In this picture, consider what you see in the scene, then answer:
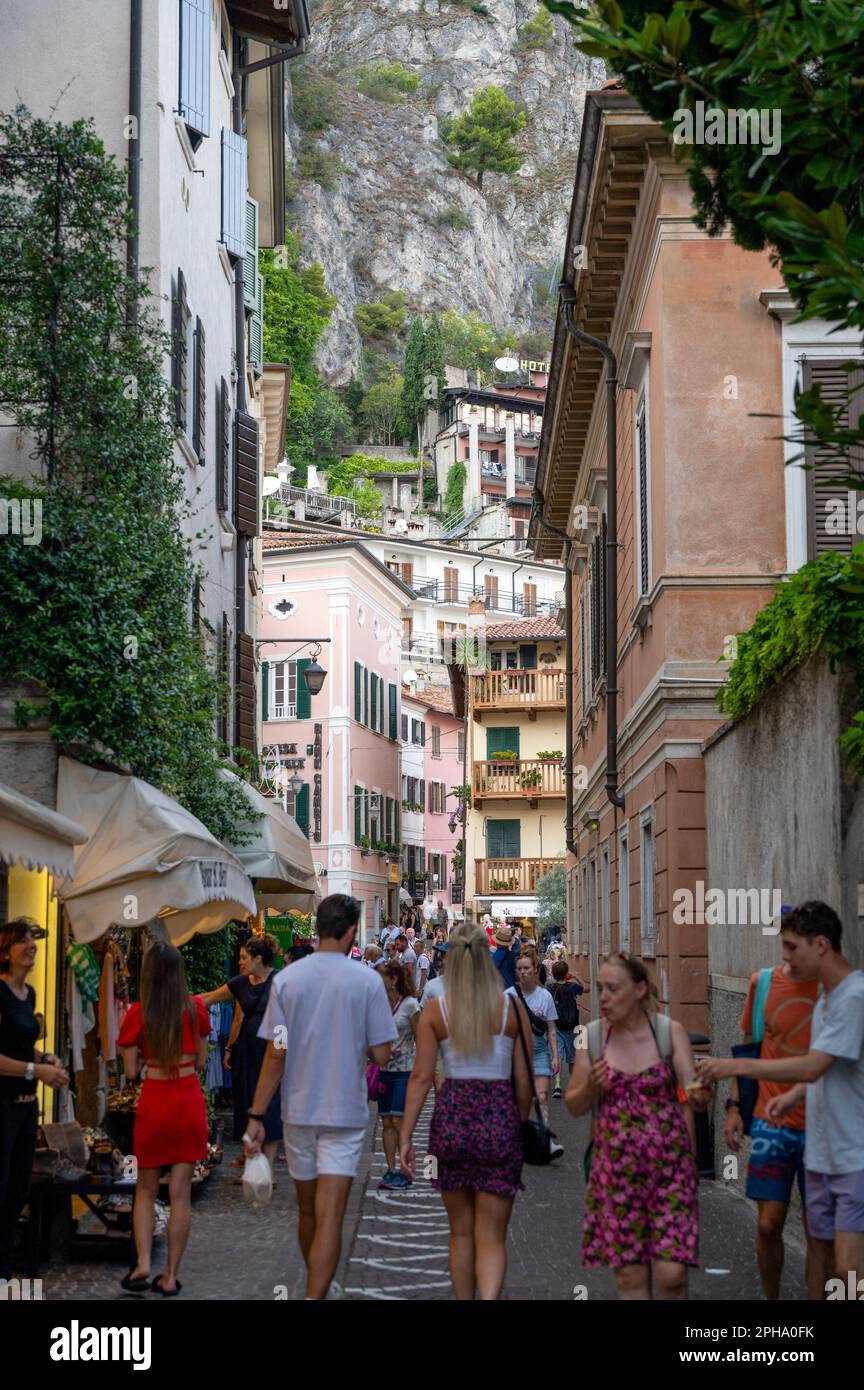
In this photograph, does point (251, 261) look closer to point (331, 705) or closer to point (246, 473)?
point (246, 473)

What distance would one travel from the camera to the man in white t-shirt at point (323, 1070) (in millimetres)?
7422

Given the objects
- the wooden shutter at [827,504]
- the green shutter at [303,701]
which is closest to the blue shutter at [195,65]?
the wooden shutter at [827,504]

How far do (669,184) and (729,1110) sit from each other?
951 cm

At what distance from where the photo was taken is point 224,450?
2312cm

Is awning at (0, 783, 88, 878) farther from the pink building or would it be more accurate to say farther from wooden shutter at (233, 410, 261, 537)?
the pink building

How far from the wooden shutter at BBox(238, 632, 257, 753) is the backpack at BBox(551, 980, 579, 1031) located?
7.05 metres

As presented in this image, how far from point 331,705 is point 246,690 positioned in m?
32.0

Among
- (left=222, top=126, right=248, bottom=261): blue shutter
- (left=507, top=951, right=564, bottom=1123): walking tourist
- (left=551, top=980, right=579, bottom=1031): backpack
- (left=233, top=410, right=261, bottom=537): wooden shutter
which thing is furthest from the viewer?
(left=233, top=410, right=261, bottom=537): wooden shutter

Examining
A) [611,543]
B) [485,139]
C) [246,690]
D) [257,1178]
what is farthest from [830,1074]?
[485,139]

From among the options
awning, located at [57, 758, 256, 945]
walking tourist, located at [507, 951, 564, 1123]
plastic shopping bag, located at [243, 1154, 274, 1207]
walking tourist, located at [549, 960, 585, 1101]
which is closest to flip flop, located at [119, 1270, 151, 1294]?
plastic shopping bag, located at [243, 1154, 274, 1207]

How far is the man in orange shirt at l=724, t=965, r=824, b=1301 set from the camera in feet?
24.3

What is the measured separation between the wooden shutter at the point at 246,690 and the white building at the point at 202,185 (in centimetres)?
4
